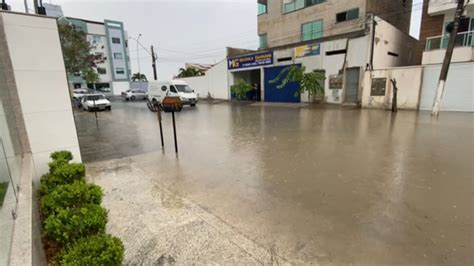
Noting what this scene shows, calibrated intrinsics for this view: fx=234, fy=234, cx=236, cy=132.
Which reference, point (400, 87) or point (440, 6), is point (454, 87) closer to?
point (400, 87)

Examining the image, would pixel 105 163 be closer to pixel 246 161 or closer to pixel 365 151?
pixel 246 161

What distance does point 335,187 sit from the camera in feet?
12.0

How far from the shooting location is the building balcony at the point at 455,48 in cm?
1218

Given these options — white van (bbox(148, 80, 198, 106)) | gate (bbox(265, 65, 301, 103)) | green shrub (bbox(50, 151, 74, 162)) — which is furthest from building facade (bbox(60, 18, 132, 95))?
green shrub (bbox(50, 151, 74, 162))

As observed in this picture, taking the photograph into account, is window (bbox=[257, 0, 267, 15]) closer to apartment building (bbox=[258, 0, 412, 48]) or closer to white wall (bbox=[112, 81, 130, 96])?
apartment building (bbox=[258, 0, 412, 48])

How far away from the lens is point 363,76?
45.9 feet

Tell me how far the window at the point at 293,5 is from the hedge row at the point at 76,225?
74.4ft

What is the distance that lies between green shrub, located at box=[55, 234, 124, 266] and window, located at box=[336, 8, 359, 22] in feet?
68.2

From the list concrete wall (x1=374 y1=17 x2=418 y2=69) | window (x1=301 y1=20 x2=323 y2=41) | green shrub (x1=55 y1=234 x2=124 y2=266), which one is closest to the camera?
green shrub (x1=55 y1=234 x2=124 y2=266)

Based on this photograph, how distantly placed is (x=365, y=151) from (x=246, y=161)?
9.21 ft

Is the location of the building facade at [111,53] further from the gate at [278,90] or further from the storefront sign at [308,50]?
the storefront sign at [308,50]

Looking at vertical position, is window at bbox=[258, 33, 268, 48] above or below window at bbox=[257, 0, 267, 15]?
below

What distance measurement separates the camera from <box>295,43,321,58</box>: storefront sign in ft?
52.9

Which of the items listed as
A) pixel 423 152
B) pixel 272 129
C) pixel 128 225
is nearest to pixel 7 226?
pixel 128 225
